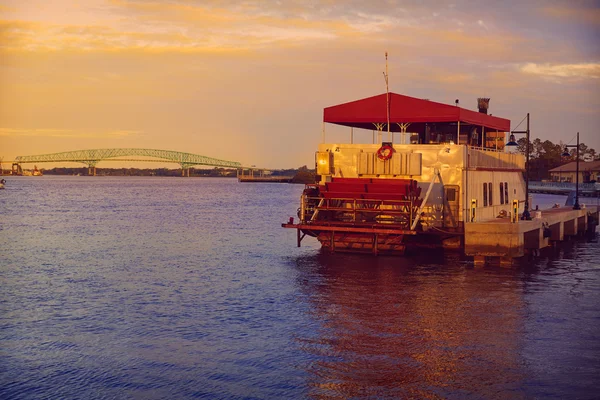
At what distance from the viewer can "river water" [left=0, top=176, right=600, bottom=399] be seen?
13.8 meters

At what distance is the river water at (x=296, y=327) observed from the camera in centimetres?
1384

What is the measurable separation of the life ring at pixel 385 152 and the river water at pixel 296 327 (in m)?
4.52

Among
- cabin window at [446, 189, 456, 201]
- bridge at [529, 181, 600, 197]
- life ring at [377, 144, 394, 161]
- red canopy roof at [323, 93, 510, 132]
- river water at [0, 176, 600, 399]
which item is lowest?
river water at [0, 176, 600, 399]

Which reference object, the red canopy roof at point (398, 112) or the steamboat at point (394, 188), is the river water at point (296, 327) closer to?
the steamboat at point (394, 188)

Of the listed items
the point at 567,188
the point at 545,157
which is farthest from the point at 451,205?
the point at 545,157

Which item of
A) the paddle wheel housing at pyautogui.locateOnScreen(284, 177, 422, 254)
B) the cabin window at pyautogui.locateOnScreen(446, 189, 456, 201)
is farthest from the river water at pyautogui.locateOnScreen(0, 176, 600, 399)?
the cabin window at pyautogui.locateOnScreen(446, 189, 456, 201)

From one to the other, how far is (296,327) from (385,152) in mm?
14148

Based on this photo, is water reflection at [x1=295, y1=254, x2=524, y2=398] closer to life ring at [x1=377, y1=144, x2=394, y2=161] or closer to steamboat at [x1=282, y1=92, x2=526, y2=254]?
steamboat at [x1=282, y1=92, x2=526, y2=254]

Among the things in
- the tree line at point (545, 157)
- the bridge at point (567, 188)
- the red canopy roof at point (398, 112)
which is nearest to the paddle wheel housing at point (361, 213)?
the red canopy roof at point (398, 112)

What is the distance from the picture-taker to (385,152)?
30781mm

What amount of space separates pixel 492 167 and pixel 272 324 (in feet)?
65.6

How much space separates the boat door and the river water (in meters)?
1.63

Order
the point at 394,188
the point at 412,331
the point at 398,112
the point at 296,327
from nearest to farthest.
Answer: the point at 412,331, the point at 296,327, the point at 394,188, the point at 398,112

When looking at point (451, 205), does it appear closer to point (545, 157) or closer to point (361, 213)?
point (361, 213)
